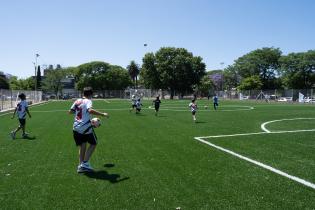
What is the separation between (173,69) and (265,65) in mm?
29674

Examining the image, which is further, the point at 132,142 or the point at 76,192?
the point at 132,142

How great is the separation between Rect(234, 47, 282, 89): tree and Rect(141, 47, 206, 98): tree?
18.0m

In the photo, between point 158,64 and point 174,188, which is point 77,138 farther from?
point 158,64

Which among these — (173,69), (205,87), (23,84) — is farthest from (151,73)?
(23,84)

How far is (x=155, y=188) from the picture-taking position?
700 cm

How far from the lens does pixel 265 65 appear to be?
10962 centimetres

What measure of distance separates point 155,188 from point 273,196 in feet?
6.74

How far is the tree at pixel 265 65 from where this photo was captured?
Answer: 10881 centimetres

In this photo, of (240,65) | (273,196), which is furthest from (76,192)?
(240,65)

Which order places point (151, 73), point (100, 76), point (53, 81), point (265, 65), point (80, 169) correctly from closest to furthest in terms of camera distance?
point (80, 169) < point (151, 73) < point (265, 65) < point (53, 81) < point (100, 76)

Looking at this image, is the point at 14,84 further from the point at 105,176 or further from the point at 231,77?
the point at 105,176

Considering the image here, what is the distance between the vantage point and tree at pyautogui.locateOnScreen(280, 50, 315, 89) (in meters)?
96.3

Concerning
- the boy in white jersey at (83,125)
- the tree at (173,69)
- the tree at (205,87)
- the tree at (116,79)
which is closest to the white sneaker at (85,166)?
the boy in white jersey at (83,125)

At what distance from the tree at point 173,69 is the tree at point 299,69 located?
21.9m
